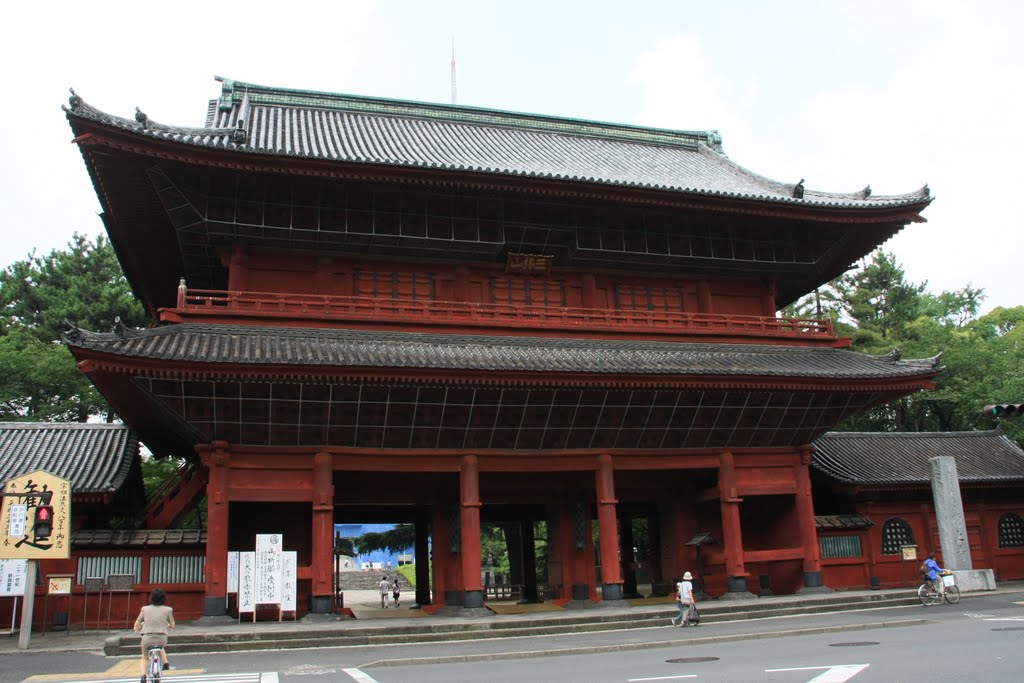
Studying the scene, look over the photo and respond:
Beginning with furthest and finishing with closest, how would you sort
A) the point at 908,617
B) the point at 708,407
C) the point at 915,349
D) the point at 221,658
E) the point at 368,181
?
the point at 915,349, the point at 708,407, the point at 368,181, the point at 908,617, the point at 221,658

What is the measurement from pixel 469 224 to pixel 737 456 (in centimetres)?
1083

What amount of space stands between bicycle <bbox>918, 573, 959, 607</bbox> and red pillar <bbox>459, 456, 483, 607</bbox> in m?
12.2

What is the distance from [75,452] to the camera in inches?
992

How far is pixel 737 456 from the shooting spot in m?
25.5

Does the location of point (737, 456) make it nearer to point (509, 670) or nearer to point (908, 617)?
point (908, 617)

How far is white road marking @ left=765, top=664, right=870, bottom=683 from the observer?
11.4 metres

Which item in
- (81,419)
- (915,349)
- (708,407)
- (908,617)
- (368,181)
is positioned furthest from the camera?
(915,349)

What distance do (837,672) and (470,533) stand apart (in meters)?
11.9

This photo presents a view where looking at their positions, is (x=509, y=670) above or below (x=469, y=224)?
below

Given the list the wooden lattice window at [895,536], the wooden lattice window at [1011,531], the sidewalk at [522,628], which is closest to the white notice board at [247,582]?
the sidewalk at [522,628]

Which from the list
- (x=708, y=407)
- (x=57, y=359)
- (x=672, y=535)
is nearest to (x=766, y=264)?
(x=708, y=407)

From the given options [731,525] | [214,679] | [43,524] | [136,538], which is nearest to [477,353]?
[731,525]

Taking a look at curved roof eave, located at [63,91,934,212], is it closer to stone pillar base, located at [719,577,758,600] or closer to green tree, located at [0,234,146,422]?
stone pillar base, located at [719,577,758,600]

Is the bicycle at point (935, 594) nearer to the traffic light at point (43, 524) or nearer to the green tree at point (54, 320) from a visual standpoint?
the traffic light at point (43, 524)
